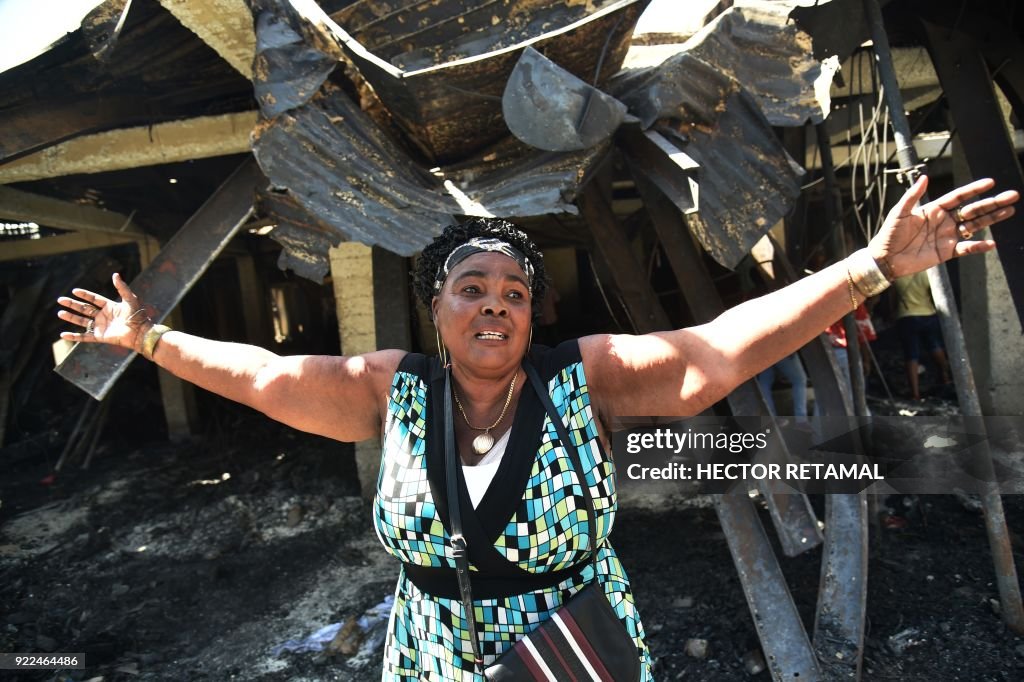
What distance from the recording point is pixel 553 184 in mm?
2693

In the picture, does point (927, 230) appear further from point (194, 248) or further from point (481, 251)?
point (194, 248)

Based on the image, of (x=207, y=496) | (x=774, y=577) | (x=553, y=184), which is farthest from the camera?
(x=207, y=496)

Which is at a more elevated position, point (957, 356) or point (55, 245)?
point (55, 245)

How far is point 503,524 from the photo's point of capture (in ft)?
5.16

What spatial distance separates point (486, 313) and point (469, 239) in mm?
290

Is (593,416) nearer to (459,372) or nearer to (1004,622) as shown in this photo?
(459,372)

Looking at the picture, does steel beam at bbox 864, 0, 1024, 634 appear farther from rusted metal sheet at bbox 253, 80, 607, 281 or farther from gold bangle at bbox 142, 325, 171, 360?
gold bangle at bbox 142, 325, 171, 360

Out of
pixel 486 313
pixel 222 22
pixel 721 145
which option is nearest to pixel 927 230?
pixel 486 313

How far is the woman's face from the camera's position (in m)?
1.71

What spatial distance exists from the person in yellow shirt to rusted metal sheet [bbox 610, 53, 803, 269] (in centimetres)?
521

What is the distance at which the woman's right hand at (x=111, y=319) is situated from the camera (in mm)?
2100

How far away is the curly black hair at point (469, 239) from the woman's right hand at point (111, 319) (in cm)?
98

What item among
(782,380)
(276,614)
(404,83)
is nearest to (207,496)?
(276,614)

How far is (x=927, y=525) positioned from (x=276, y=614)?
453 cm
